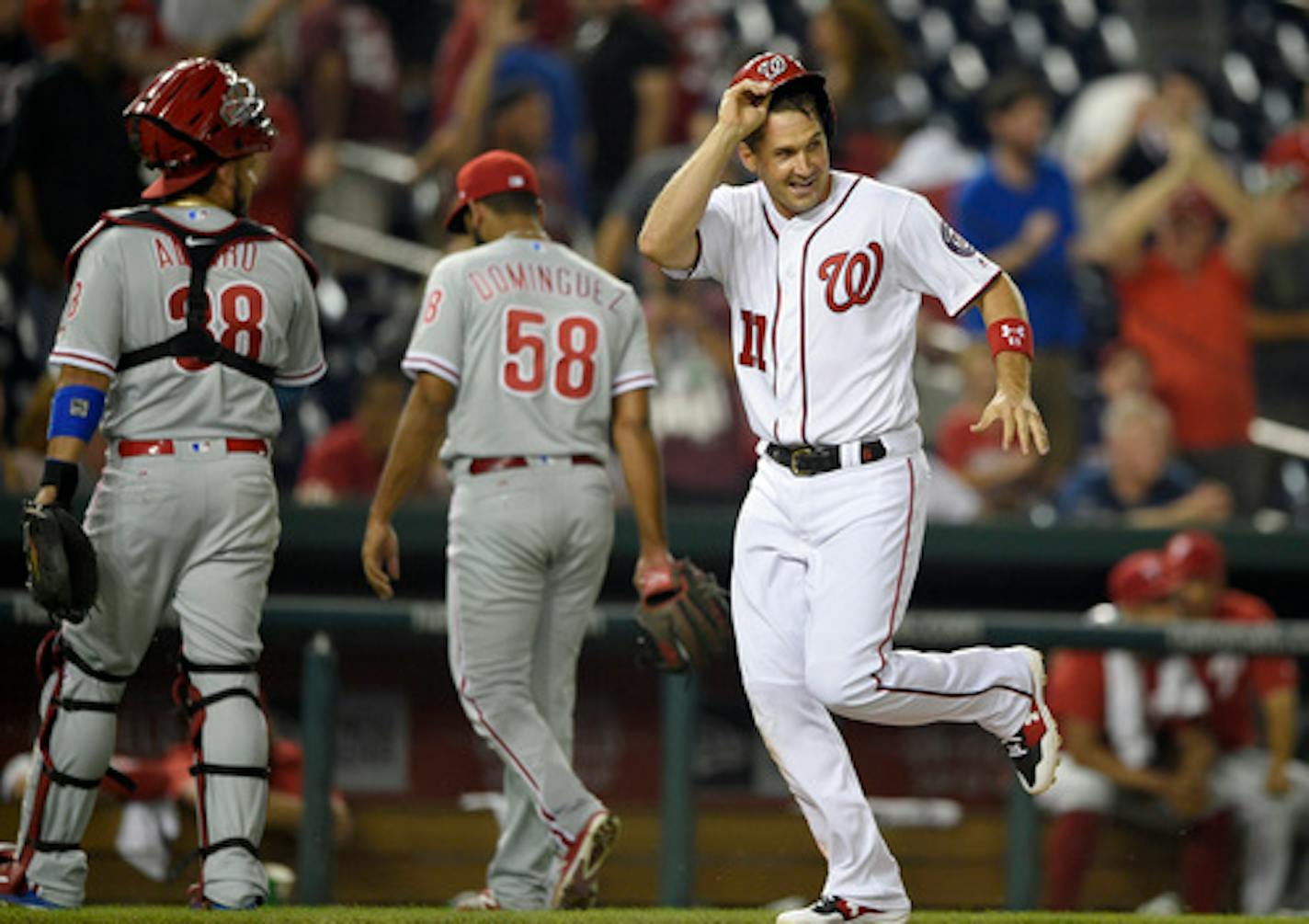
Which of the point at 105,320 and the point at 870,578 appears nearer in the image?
the point at 870,578

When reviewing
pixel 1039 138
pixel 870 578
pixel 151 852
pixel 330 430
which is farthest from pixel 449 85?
pixel 870 578

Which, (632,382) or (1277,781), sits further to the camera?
(1277,781)

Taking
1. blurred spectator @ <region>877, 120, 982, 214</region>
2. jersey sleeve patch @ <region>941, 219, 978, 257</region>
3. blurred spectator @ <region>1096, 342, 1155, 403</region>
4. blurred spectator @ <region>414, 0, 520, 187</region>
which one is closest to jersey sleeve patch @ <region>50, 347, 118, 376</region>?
jersey sleeve patch @ <region>941, 219, 978, 257</region>

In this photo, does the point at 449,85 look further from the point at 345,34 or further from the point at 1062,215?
the point at 1062,215

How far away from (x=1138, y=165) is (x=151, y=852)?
17.5 ft

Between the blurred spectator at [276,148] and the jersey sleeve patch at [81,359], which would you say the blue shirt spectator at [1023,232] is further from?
the jersey sleeve patch at [81,359]

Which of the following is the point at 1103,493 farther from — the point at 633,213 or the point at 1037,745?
the point at 1037,745

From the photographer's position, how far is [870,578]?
466cm

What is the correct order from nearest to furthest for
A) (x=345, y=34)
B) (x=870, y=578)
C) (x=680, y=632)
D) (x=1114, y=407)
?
(x=870, y=578) < (x=680, y=632) < (x=1114, y=407) < (x=345, y=34)

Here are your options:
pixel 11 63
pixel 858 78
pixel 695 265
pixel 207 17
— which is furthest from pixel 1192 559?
pixel 11 63

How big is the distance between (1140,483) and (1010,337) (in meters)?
3.49

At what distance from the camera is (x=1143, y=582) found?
719 cm

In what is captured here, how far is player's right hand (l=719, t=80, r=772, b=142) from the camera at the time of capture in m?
4.64

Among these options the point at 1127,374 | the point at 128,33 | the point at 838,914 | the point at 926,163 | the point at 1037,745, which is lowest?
the point at 838,914
